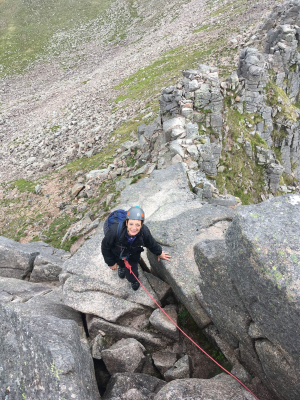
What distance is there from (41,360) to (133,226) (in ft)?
12.8

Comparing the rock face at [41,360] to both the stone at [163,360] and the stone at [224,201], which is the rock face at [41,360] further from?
the stone at [224,201]

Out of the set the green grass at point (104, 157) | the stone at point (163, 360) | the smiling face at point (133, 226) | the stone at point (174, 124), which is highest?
the smiling face at point (133, 226)

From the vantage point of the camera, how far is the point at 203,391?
6.37 metres

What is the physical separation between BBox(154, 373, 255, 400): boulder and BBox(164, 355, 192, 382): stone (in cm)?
117

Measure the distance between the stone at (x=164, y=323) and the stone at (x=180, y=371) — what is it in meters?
0.85

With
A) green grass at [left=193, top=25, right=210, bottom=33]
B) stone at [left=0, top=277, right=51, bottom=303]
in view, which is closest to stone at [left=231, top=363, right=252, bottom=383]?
stone at [left=0, top=277, right=51, bottom=303]

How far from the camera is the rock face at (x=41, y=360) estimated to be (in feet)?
19.6

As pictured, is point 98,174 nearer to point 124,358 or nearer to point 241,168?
point 241,168

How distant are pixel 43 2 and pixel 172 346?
13168 cm

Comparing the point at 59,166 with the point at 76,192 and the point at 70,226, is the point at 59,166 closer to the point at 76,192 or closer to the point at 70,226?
the point at 76,192

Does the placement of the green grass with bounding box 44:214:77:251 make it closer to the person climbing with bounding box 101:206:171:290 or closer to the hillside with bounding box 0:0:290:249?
the hillside with bounding box 0:0:290:249

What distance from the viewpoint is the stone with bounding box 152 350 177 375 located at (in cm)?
840

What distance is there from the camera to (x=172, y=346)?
907 centimetres

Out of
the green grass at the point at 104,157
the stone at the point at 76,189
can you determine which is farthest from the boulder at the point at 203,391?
the green grass at the point at 104,157
